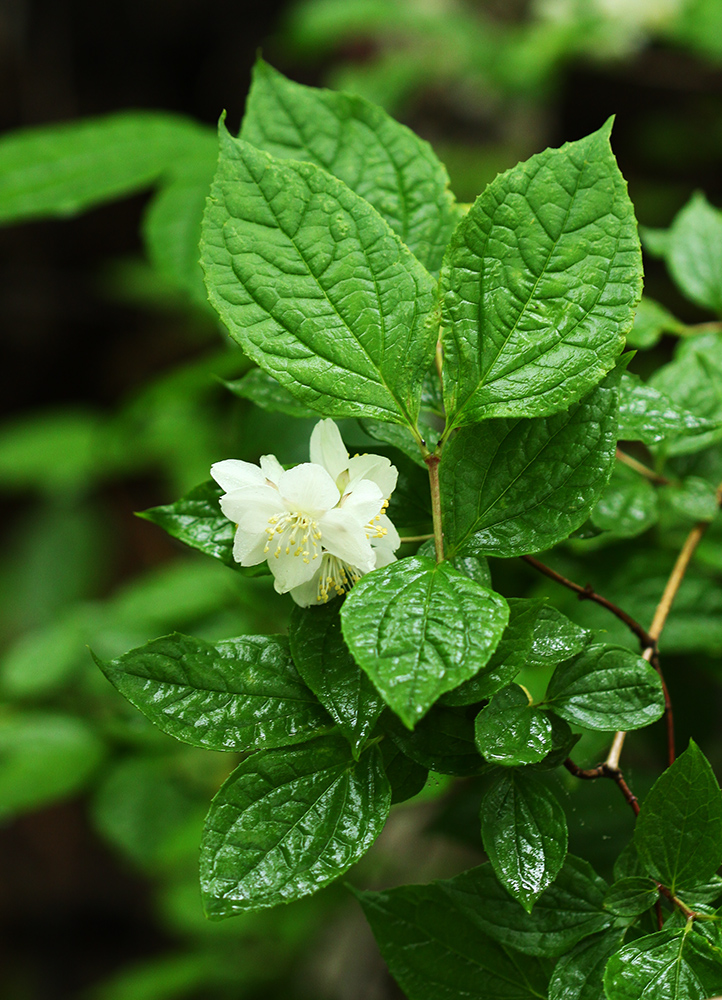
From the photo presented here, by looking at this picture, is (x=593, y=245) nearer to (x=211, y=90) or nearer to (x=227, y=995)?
(x=227, y=995)

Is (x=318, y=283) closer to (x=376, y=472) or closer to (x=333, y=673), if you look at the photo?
(x=376, y=472)

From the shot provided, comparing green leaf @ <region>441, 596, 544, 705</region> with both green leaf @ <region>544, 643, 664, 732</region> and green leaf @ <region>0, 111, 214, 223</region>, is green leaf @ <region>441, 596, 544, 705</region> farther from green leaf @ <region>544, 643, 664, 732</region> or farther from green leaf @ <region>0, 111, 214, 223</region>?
green leaf @ <region>0, 111, 214, 223</region>

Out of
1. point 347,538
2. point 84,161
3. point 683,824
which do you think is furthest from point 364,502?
point 84,161

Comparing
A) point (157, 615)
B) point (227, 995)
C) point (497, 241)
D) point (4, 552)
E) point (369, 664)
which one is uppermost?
point (497, 241)

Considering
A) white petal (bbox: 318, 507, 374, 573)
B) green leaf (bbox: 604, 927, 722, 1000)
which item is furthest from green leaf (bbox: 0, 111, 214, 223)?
green leaf (bbox: 604, 927, 722, 1000)

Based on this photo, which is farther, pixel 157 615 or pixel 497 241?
pixel 157 615

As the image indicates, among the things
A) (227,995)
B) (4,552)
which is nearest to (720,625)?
(227,995)
